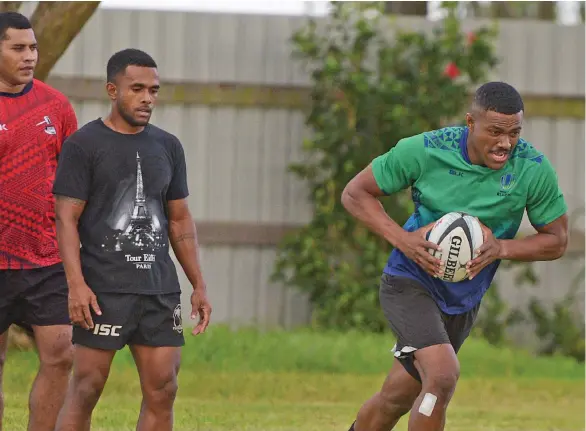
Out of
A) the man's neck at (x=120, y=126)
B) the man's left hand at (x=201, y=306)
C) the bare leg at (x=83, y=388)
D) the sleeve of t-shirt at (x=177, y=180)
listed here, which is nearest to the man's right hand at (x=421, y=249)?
the man's left hand at (x=201, y=306)

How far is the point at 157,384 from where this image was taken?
6.25 metres

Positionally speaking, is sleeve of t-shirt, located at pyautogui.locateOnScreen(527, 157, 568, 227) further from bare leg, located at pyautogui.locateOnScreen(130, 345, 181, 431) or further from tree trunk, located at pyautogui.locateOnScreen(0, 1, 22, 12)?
tree trunk, located at pyautogui.locateOnScreen(0, 1, 22, 12)

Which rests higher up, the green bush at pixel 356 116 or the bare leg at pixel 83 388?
the green bush at pixel 356 116

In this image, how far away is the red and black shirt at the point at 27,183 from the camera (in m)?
6.89

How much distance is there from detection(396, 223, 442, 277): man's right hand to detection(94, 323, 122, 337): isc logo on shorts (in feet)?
4.56

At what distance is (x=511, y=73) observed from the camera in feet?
43.2

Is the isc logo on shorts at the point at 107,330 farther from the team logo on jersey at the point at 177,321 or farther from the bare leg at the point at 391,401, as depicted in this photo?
the bare leg at the point at 391,401

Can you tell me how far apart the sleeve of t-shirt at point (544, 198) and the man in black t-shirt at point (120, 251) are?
174 cm

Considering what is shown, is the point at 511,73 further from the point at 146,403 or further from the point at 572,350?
the point at 146,403

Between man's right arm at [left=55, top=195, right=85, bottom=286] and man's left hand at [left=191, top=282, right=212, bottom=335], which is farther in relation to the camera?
man's left hand at [left=191, top=282, right=212, bottom=335]

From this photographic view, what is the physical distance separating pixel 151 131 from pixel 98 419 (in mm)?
2920

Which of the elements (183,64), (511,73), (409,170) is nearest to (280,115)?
(183,64)

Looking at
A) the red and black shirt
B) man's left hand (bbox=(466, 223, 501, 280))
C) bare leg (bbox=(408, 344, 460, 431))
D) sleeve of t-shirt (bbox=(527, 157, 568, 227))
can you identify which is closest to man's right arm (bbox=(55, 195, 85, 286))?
the red and black shirt

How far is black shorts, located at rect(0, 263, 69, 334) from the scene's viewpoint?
22.7 feet
